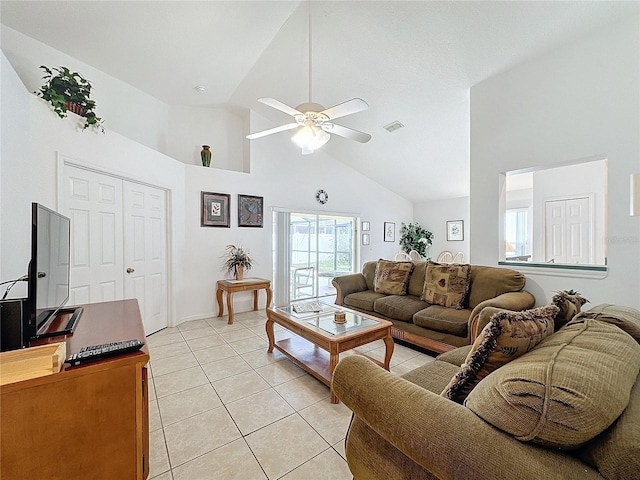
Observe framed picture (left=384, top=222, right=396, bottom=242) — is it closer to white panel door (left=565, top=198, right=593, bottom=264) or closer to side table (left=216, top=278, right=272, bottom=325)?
white panel door (left=565, top=198, right=593, bottom=264)

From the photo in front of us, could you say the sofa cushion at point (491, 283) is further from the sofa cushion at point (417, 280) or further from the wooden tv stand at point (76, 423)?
the wooden tv stand at point (76, 423)

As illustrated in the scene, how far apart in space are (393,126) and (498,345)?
396 centimetres

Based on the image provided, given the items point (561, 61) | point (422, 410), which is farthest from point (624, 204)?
point (422, 410)

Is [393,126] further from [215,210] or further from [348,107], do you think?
[215,210]

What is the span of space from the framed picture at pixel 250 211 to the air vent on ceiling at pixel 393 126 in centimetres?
242

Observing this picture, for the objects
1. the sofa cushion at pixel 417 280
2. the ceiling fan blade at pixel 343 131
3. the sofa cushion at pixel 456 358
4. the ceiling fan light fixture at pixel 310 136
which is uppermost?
the ceiling fan blade at pixel 343 131

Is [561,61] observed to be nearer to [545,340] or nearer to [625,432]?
[545,340]

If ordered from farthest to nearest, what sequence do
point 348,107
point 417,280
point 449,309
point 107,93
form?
point 417,280, point 107,93, point 449,309, point 348,107

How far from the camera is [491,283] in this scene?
9.04 feet

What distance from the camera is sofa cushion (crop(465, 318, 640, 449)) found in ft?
2.19

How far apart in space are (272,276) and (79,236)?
2822 millimetres

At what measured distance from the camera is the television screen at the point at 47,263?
114 centimetres

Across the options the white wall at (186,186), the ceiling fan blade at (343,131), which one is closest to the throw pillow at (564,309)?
the ceiling fan blade at (343,131)

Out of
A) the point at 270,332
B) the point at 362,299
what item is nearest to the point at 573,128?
the point at 362,299
